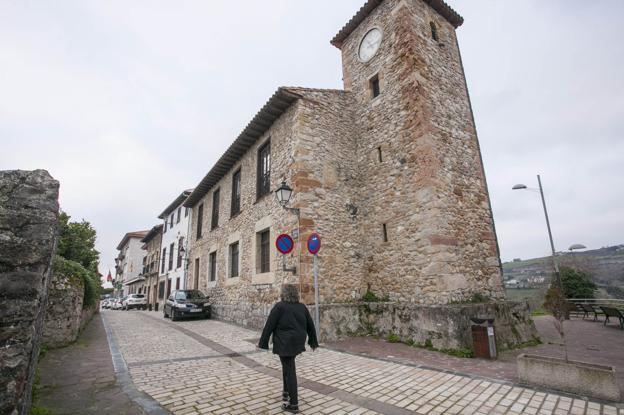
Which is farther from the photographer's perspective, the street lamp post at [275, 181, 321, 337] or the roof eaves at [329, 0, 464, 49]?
the roof eaves at [329, 0, 464, 49]

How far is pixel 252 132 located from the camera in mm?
11141

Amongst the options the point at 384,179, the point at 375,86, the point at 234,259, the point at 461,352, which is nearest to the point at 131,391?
the point at 461,352

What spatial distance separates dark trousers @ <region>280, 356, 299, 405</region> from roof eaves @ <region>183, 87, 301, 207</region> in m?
7.40

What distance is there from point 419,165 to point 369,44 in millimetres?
4988

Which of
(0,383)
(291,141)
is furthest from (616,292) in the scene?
(0,383)

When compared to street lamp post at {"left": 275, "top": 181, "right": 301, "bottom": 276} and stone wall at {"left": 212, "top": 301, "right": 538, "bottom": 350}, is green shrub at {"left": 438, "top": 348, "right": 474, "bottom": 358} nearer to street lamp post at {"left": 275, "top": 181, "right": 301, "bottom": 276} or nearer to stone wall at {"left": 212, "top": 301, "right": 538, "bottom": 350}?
stone wall at {"left": 212, "top": 301, "right": 538, "bottom": 350}

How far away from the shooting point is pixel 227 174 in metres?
14.0

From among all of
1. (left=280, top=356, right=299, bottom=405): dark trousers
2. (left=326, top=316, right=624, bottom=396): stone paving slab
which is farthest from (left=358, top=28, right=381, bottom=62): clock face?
(left=280, top=356, right=299, bottom=405): dark trousers

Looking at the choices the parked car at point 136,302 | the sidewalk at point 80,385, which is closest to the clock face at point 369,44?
the sidewalk at point 80,385

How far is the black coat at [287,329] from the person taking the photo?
339 cm

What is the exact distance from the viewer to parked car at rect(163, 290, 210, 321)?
12.7 meters

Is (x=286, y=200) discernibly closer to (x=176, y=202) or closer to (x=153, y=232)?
(x=176, y=202)

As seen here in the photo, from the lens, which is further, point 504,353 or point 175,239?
point 175,239

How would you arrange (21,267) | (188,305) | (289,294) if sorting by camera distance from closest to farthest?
(21,267)
(289,294)
(188,305)
